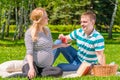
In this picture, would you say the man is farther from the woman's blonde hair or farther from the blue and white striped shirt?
the woman's blonde hair

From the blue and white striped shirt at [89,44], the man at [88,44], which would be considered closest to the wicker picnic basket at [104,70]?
the man at [88,44]

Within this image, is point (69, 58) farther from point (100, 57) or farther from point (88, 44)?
point (100, 57)

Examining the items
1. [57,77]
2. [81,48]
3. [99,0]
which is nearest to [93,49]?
[81,48]

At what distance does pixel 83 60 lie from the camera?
9.52 metres

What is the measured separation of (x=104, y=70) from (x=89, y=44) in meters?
0.74

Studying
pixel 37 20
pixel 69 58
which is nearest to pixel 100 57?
pixel 69 58

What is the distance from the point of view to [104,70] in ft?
28.8

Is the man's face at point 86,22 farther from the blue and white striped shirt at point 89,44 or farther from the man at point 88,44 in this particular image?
the blue and white striped shirt at point 89,44

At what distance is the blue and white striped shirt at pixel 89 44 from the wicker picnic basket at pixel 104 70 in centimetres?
47

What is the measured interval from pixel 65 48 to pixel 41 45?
1.19 meters

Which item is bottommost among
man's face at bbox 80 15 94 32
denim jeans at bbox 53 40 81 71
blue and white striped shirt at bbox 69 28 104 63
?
denim jeans at bbox 53 40 81 71

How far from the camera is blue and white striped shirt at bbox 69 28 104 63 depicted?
30.1 ft

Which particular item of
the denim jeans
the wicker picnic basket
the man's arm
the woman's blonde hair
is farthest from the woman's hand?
the denim jeans

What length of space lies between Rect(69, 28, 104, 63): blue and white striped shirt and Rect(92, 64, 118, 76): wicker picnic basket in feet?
1.56
